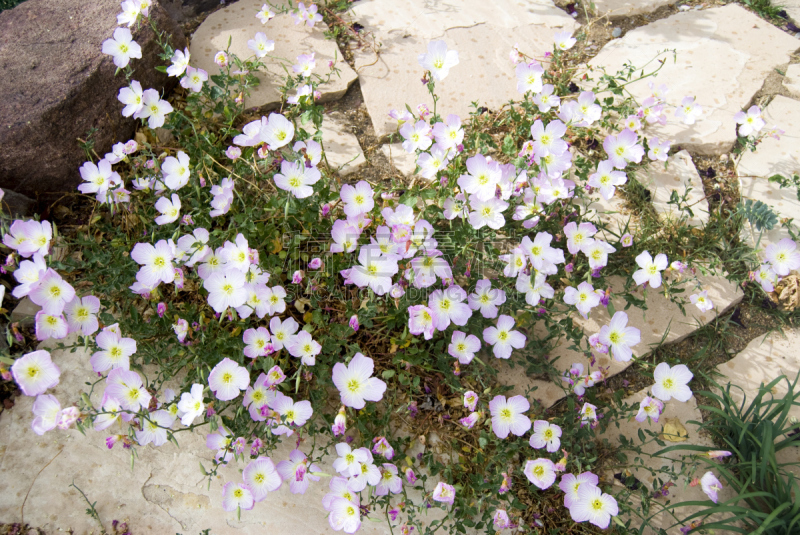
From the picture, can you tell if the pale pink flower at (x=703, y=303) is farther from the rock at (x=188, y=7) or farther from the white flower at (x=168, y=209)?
the rock at (x=188, y=7)

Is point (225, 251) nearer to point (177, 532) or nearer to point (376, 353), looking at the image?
point (376, 353)

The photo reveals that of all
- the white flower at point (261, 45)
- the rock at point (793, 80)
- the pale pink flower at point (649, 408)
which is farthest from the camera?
the rock at point (793, 80)

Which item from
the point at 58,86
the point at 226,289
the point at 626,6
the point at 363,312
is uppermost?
the point at 626,6

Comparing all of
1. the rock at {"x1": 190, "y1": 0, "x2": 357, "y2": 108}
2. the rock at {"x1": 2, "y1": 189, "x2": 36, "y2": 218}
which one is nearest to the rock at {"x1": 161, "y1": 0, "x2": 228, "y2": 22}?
the rock at {"x1": 190, "y1": 0, "x2": 357, "y2": 108}

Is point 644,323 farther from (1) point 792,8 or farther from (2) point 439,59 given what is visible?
(1) point 792,8

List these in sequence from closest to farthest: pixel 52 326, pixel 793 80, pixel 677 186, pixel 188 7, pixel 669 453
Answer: pixel 52 326 < pixel 669 453 < pixel 677 186 < pixel 793 80 < pixel 188 7

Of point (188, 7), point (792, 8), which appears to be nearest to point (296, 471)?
point (188, 7)

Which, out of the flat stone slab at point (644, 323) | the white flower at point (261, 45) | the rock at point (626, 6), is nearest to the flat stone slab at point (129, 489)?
the flat stone slab at point (644, 323)
